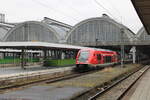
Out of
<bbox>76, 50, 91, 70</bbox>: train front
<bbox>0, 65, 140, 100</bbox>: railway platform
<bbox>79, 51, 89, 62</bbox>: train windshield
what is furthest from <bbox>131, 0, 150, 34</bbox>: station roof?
<bbox>79, 51, 89, 62</bbox>: train windshield

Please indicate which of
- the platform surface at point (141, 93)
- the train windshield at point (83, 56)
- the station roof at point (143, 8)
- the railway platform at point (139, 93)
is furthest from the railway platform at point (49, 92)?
the train windshield at point (83, 56)

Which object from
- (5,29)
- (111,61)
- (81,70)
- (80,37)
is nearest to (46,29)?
(80,37)

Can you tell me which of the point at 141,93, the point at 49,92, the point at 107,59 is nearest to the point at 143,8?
the point at 141,93

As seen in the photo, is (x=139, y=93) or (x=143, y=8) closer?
(x=143, y=8)

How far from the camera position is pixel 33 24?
94.4 metres

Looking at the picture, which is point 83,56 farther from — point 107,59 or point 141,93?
point 141,93

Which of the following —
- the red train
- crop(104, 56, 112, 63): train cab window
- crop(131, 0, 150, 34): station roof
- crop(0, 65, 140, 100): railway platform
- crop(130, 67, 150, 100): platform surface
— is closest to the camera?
crop(131, 0, 150, 34): station roof

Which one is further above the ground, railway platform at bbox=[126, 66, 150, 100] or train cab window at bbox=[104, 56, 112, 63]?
train cab window at bbox=[104, 56, 112, 63]

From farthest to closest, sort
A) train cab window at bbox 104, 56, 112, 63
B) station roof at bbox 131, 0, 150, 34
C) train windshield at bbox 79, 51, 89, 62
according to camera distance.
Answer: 1. train cab window at bbox 104, 56, 112, 63
2. train windshield at bbox 79, 51, 89, 62
3. station roof at bbox 131, 0, 150, 34

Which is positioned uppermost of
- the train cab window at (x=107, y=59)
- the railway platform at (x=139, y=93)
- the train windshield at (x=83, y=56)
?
the train windshield at (x=83, y=56)

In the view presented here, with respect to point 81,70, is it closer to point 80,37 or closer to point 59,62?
point 59,62

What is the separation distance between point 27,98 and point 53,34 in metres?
80.6

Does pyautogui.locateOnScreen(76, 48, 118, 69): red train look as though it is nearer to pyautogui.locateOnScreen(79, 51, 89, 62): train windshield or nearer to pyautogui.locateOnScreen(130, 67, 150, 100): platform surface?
pyautogui.locateOnScreen(79, 51, 89, 62): train windshield

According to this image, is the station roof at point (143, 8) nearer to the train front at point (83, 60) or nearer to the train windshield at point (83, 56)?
the train front at point (83, 60)
